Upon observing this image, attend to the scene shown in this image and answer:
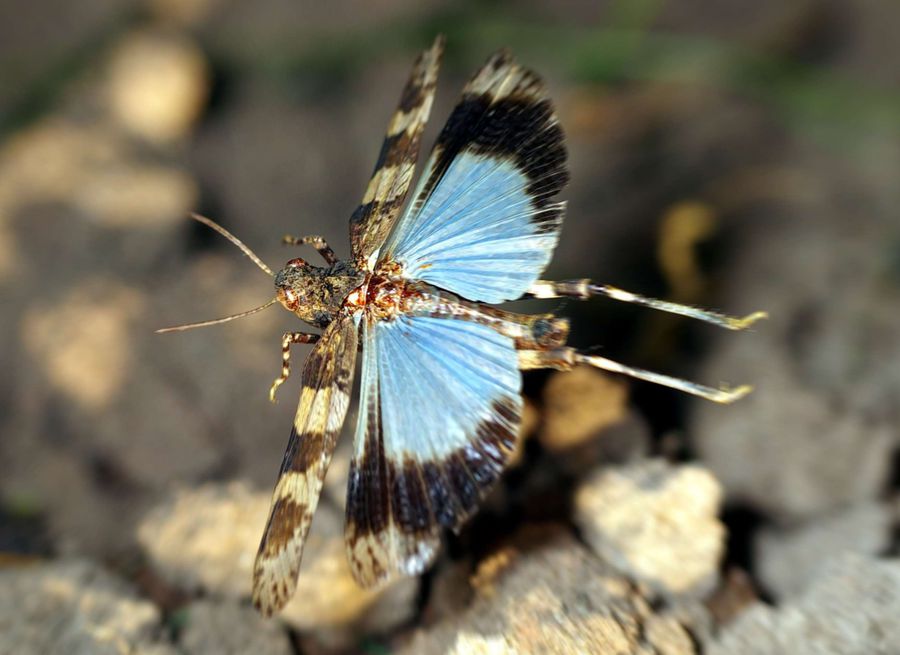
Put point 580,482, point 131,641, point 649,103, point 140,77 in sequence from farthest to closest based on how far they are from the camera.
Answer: point 649,103 → point 140,77 → point 580,482 → point 131,641

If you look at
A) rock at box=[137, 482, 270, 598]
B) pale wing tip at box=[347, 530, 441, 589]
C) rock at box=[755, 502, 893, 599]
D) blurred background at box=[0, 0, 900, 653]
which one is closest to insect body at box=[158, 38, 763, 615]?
pale wing tip at box=[347, 530, 441, 589]

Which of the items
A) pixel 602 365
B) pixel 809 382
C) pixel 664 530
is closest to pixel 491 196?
pixel 602 365

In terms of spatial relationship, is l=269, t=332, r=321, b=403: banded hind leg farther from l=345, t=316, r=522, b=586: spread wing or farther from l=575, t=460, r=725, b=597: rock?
l=575, t=460, r=725, b=597: rock

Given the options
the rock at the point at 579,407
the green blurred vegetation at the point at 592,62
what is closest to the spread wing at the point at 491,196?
the rock at the point at 579,407

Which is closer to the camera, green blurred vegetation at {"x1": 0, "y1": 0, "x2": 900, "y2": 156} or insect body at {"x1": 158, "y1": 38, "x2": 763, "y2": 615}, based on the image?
insect body at {"x1": 158, "y1": 38, "x2": 763, "y2": 615}

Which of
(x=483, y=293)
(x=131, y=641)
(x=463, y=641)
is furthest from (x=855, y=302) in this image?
(x=131, y=641)

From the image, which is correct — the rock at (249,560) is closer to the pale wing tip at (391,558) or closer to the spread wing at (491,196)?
the pale wing tip at (391,558)

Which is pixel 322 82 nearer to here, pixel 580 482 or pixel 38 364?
pixel 38 364
